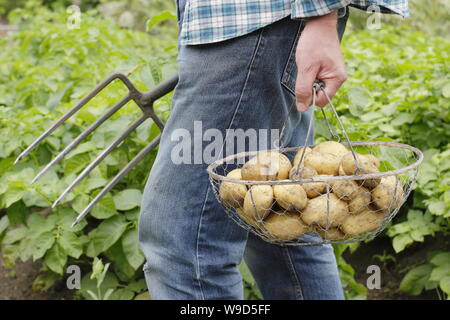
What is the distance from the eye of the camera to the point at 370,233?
4.54ft

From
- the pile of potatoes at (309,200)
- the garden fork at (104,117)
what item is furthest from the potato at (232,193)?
the garden fork at (104,117)

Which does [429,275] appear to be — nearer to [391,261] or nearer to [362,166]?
[391,261]

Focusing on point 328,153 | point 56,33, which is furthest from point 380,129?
point 56,33

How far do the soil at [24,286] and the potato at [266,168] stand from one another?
173cm

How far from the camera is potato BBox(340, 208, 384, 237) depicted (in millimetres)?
1340

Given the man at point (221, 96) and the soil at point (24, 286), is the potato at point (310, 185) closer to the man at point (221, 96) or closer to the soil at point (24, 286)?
the man at point (221, 96)

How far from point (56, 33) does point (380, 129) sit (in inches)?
97.5

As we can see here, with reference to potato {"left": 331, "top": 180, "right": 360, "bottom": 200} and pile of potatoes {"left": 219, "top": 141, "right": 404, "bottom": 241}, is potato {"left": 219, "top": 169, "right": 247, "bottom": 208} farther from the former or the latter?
potato {"left": 331, "top": 180, "right": 360, "bottom": 200}

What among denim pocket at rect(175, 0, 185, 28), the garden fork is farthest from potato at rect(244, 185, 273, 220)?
the garden fork

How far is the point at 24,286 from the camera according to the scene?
2934 millimetres

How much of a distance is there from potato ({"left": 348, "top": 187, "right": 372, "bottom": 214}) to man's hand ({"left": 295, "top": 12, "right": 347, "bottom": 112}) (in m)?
0.25

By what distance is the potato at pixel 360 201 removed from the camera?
1327 millimetres

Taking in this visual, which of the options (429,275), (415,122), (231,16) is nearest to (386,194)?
(231,16)

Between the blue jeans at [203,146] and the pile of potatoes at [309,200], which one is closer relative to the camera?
the pile of potatoes at [309,200]
